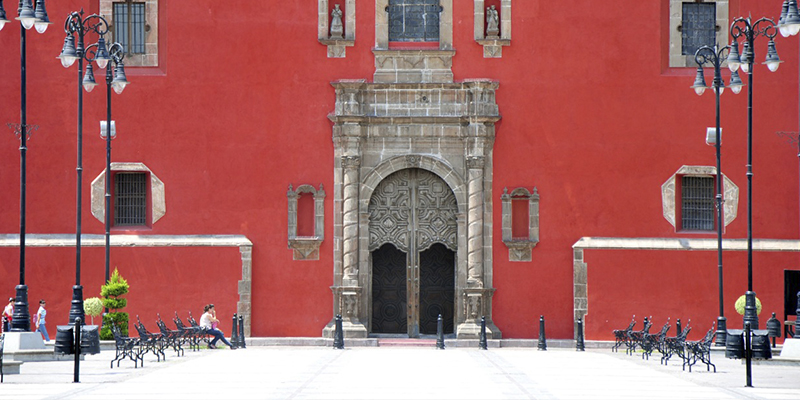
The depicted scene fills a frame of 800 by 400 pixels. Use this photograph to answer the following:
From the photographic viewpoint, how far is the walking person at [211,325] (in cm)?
2706

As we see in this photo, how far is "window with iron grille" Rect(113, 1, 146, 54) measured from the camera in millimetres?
29562

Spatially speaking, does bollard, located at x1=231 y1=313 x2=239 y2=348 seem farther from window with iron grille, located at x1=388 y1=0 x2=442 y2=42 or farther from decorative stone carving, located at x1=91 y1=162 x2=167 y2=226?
window with iron grille, located at x1=388 y1=0 x2=442 y2=42

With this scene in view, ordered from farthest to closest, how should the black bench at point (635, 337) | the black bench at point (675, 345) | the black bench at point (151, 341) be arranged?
the black bench at point (635, 337)
the black bench at point (151, 341)
the black bench at point (675, 345)

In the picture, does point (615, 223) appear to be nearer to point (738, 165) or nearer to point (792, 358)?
point (738, 165)

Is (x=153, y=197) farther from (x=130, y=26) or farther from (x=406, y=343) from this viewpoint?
(x=406, y=343)

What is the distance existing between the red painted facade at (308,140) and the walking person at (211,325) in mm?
1438

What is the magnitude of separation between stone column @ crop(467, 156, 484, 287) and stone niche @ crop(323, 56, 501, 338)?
2 centimetres

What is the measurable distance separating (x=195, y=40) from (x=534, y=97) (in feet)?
24.9

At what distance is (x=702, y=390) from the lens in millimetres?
17953

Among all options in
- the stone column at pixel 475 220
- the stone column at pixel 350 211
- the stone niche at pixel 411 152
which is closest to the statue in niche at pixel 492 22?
the stone niche at pixel 411 152

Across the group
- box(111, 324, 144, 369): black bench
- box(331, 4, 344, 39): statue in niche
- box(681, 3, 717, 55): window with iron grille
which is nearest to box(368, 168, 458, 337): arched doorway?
box(331, 4, 344, 39): statue in niche

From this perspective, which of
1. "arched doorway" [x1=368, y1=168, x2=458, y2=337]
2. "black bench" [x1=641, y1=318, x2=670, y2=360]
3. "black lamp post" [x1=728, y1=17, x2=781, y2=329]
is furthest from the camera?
"arched doorway" [x1=368, y1=168, x2=458, y2=337]

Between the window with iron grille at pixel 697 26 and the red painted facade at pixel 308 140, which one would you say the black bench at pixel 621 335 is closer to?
the red painted facade at pixel 308 140

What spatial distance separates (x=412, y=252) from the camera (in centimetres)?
2941
